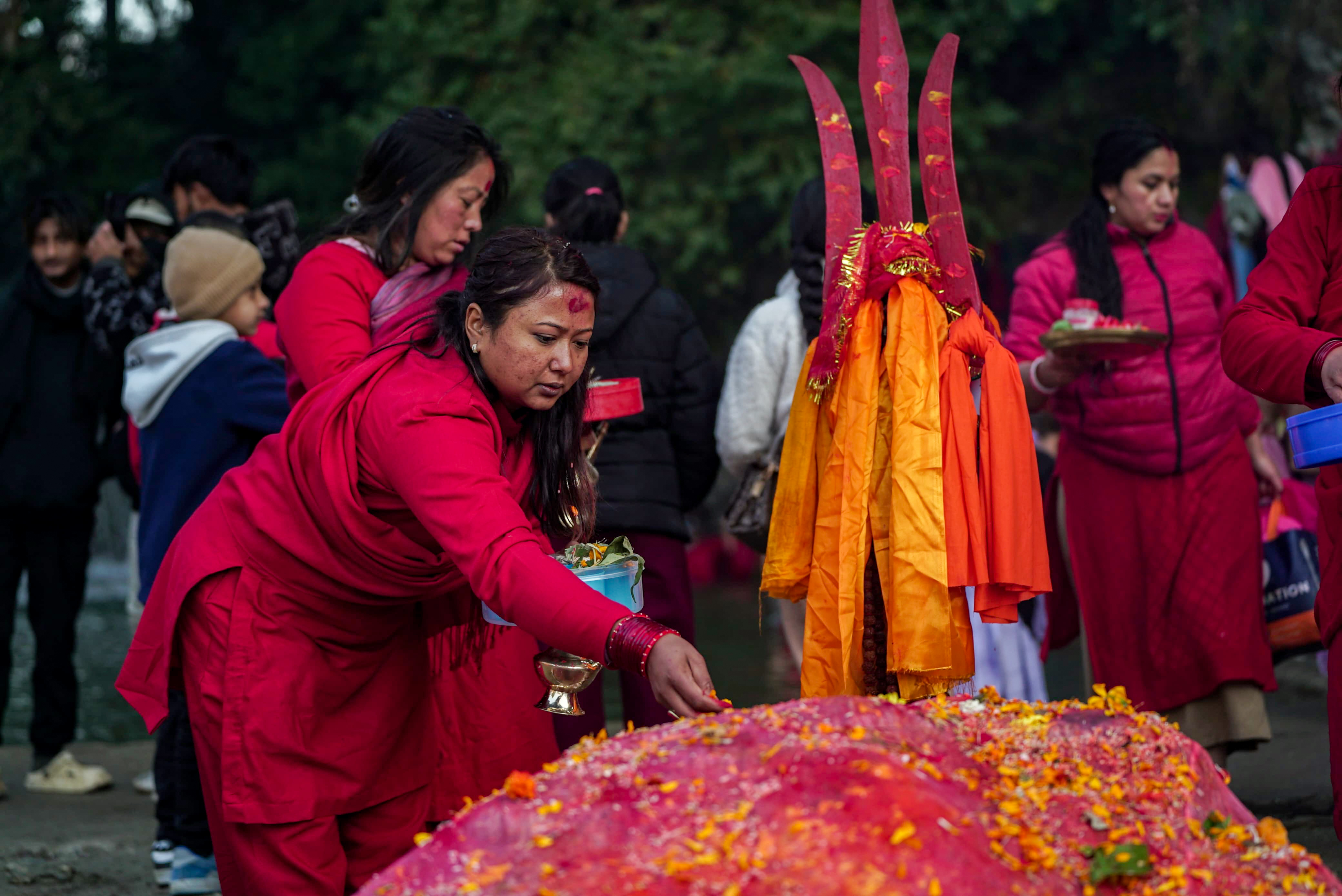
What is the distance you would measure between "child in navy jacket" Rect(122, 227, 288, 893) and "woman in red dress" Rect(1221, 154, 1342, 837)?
2.46 metres

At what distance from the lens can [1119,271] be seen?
4.48m

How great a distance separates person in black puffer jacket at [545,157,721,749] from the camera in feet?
13.9

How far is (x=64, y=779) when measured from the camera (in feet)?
17.1

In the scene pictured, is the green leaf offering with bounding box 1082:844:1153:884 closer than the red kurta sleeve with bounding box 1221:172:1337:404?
Yes

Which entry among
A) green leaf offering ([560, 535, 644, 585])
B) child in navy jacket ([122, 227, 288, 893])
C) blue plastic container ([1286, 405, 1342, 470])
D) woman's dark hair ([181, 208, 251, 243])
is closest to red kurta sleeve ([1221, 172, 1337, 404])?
blue plastic container ([1286, 405, 1342, 470])

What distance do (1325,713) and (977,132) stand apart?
5866mm

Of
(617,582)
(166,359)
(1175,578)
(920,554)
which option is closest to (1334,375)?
(920,554)

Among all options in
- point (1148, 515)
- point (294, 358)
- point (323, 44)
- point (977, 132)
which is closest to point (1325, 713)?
point (1148, 515)

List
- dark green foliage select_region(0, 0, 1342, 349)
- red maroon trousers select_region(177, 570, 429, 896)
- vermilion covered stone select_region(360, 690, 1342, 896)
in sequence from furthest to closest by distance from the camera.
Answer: dark green foliage select_region(0, 0, 1342, 349), red maroon trousers select_region(177, 570, 429, 896), vermilion covered stone select_region(360, 690, 1342, 896)

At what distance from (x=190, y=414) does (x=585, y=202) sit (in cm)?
132

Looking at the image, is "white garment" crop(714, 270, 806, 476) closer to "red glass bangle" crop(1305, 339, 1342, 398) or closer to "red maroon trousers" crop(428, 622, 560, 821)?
"red maroon trousers" crop(428, 622, 560, 821)

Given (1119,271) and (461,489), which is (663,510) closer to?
(1119,271)

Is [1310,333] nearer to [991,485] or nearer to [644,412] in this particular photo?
[991,485]

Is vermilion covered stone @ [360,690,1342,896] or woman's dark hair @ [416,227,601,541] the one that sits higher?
woman's dark hair @ [416,227,601,541]
